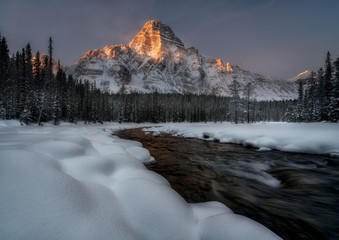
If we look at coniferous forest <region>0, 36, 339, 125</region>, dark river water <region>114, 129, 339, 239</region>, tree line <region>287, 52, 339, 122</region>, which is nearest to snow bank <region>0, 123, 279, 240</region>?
dark river water <region>114, 129, 339, 239</region>

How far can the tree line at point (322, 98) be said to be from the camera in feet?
97.2

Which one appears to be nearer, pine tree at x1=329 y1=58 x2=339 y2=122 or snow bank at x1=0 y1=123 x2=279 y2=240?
snow bank at x1=0 y1=123 x2=279 y2=240

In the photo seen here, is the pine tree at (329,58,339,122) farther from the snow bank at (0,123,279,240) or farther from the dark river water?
the snow bank at (0,123,279,240)

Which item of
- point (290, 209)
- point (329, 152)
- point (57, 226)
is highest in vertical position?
point (57, 226)

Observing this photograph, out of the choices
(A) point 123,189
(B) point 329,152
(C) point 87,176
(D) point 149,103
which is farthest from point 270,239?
(D) point 149,103

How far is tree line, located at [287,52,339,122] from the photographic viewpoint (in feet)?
97.2

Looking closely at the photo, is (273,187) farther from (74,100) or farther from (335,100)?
(74,100)

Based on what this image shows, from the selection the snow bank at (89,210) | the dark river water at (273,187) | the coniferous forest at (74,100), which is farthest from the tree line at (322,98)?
the snow bank at (89,210)

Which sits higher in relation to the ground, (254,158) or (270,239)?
(270,239)

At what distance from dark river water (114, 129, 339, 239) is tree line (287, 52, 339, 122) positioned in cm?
3217

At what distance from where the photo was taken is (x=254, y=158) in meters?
9.01

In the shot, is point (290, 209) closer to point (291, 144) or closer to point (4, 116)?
point (291, 144)

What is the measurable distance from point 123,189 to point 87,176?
2.58ft

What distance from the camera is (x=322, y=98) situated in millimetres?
37188
